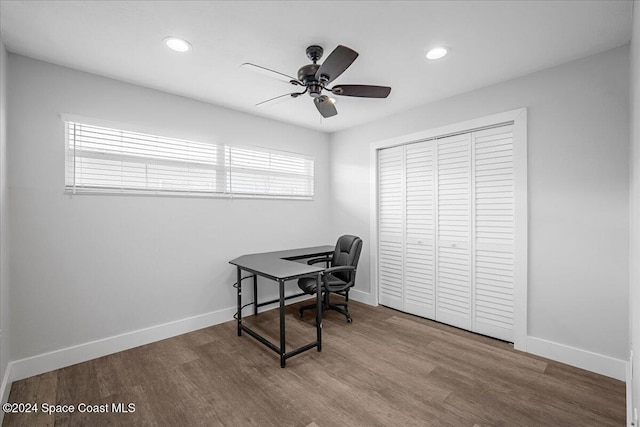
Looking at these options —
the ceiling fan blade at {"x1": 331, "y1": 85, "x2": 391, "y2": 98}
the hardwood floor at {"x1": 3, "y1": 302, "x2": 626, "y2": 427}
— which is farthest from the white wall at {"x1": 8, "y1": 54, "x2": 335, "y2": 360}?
the ceiling fan blade at {"x1": 331, "y1": 85, "x2": 391, "y2": 98}

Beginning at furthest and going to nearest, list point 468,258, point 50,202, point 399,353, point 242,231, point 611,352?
point 242,231, point 468,258, point 399,353, point 50,202, point 611,352

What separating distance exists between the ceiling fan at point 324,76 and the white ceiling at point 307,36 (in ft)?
0.63

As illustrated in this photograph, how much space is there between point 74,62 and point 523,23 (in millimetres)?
3452

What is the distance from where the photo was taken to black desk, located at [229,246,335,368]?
2.44m

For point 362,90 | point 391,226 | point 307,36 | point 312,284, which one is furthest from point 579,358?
point 307,36

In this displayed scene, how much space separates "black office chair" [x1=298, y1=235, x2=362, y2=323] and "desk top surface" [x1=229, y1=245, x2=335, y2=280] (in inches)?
6.6

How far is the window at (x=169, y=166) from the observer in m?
2.56

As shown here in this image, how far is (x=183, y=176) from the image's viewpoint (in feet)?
10.3

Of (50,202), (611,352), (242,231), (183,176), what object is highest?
(183,176)

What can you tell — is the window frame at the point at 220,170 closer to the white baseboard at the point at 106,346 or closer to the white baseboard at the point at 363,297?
the white baseboard at the point at 106,346

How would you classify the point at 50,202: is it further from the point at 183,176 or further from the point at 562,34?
the point at 562,34

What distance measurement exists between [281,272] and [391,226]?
188cm

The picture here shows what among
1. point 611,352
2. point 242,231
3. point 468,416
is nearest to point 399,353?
point 468,416

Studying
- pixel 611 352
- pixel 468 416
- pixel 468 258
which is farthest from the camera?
pixel 468 258
